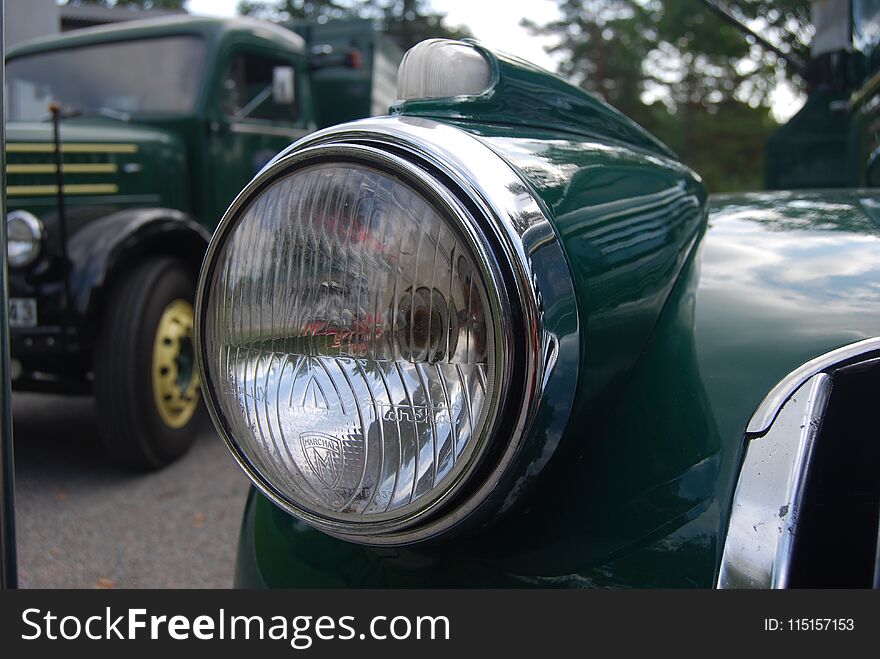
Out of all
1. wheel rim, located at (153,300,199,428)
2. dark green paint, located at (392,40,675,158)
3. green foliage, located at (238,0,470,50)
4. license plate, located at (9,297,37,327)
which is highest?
green foliage, located at (238,0,470,50)

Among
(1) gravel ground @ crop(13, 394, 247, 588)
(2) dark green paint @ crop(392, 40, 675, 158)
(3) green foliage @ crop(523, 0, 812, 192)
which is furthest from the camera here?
(3) green foliage @ crop(523, 0, 812, 192)

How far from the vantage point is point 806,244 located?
1.23 m

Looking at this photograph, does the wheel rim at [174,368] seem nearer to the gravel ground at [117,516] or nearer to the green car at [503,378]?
the gravel ground at [117,516]

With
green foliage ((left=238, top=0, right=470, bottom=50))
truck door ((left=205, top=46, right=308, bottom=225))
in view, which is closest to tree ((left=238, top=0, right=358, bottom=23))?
green foliage ((left=238, top=0, right=470, bottom=50))

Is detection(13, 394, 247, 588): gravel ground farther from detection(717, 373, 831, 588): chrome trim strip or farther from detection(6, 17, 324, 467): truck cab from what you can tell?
detection(717, 373, 831, 588): chrome trim strip

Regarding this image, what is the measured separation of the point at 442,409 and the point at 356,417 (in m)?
0.10

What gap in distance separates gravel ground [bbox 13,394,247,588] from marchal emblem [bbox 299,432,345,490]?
1.68m

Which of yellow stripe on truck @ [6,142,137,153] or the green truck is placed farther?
yellow stripe on truck @ [6,142,137,153]

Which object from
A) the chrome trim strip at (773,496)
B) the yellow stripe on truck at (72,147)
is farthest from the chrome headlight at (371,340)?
the yellow stripe on truck at (72,147)

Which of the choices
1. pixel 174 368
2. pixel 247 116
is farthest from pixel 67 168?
pixel 247 116

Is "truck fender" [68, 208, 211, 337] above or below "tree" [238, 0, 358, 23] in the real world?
below

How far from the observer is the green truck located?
10.7 ft

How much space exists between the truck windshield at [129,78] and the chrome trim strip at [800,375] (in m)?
4.10

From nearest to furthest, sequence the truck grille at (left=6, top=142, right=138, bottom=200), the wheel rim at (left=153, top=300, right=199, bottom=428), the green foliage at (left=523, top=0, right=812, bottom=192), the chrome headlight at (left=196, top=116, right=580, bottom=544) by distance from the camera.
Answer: the chrome headlight at (left=196, top=116, right=580, bottom=544), the wheel rim at (left=153, top=300, right=199, bottom=428), the truck grille at (left=6, top=142, right=138, bottom=200), the green foliage at (left=523, top=0, right=812, bottom=192)
